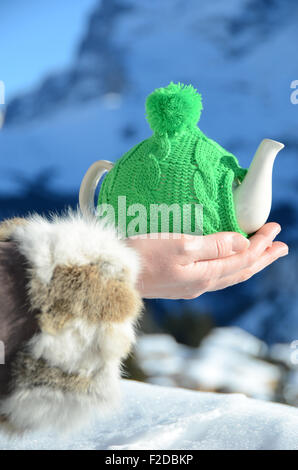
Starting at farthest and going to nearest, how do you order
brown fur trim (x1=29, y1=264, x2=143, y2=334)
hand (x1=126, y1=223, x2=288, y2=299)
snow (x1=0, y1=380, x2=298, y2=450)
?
1. snow (x1=0, y1=380, x2=298, y2=450)
2. hand (x1=126, y1=223, x2=288, y2=299)
3. brown fur trim (x1=29, y1=264, x2=143, y2=334)

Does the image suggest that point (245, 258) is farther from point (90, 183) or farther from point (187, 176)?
point (90, 183)

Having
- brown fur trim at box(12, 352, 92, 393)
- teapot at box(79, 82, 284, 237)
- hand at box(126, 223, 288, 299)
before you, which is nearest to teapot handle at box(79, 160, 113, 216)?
teapot at box(79, 82, 284, 237)

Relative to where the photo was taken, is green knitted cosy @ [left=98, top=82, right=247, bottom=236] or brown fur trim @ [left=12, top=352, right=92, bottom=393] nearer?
brown fur trim @ [left=12, top=352, right=92, bottom=393]

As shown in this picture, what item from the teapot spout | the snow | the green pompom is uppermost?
the green pompom

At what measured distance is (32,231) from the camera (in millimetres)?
400

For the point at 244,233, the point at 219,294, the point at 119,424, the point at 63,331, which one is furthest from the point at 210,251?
the point at 219,294

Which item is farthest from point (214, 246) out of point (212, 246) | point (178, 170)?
point (178, 170)

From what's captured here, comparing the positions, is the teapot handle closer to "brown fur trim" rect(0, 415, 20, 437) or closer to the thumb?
the thumb

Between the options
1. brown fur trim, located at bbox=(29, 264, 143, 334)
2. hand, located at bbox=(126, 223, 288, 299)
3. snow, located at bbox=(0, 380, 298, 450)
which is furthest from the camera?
snow, located at bbox=(0, 380, 298, 450)

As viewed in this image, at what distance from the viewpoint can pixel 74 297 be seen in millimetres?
367

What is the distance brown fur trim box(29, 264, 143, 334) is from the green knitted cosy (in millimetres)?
163

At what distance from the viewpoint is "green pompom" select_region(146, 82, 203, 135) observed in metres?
0.55

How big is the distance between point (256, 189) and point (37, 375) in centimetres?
34

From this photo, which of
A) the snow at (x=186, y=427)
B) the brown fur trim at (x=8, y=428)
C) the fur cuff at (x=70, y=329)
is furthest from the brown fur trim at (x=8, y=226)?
the snow at (x=186, y=427)
